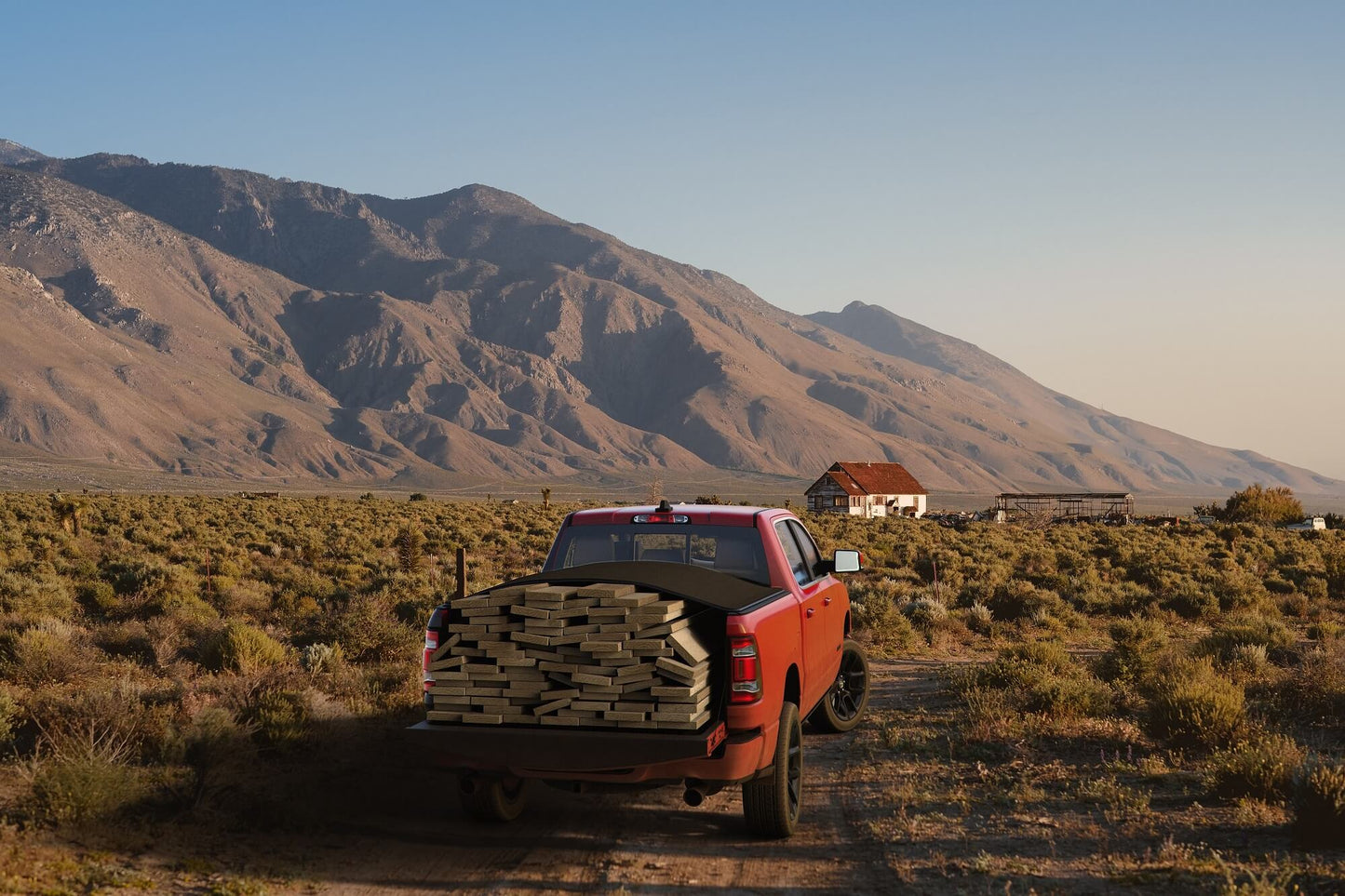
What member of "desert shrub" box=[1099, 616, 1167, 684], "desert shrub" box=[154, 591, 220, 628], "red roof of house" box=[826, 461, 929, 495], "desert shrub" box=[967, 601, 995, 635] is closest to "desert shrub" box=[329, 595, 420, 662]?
"desert shrub" box=[154, 591, 220, 628]

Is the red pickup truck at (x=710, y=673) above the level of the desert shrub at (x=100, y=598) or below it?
above

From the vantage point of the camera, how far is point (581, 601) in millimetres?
6195

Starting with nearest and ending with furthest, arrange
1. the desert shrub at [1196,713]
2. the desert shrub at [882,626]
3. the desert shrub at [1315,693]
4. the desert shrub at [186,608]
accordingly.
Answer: the desert shrub at [1196,713], the desert shrub at [1315,693], the desert shrub at [186,608], the desert shrub at [882,626]

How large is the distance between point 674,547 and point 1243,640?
28.6ft

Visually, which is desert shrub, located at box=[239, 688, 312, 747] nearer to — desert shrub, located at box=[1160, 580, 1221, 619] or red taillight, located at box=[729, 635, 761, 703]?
red taillight, located at box=[729, 635, 761, 703]

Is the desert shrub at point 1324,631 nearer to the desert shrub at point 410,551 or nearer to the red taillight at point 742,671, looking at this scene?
the red taillight at point 742,671

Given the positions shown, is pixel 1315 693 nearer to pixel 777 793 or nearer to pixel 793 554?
pixel 793 554

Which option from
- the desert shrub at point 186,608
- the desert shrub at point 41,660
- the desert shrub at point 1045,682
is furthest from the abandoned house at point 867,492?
the desert shrub at point 41,660

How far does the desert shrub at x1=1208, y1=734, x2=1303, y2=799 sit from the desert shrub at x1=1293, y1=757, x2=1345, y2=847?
1.35 ft

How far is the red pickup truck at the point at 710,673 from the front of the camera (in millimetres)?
6094

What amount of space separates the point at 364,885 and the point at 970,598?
659 inches

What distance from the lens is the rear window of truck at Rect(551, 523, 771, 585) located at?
793 cm

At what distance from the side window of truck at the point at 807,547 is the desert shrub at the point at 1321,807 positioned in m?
3.70

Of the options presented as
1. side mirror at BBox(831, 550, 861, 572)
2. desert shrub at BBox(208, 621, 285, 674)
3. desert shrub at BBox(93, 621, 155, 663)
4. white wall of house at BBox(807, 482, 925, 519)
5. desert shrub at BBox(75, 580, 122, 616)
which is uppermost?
side mirror at BBox(831, 550, 861, 572)
